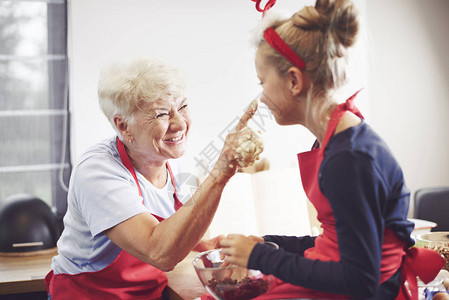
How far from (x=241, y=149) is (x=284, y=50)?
0.29m

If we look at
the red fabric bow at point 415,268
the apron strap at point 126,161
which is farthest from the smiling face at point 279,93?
the apron strap at point 126,161

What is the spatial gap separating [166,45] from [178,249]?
195 centimetres

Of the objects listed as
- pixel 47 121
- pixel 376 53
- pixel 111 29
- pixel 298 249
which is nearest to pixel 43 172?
pixel 47 121

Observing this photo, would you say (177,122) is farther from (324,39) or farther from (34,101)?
(34,101)

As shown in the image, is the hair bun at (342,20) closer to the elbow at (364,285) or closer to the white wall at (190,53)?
the elbow at (364,285)

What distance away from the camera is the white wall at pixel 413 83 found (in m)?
3.62

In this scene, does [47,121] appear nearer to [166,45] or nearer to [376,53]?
[166,45]

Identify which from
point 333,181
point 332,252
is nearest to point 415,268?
point 332,252

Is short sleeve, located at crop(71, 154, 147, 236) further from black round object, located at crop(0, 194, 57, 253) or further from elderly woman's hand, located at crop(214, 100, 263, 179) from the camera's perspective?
black round object, located at crop(0, 194, 57, 253)

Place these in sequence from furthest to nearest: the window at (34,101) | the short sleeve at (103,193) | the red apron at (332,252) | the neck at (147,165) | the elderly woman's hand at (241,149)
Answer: the window at (34,101)
the neck at (147,165)
the short sleeve at (103,193)
the elderly woman's hand at (241,149)
the red apron at (332,252)

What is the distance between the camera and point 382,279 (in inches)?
37.7

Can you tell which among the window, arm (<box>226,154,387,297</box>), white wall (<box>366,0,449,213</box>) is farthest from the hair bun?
white wall (<box>366,0,449,213</box>)

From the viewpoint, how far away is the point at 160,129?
1.47 metres

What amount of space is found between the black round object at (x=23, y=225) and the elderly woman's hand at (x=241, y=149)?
150 centimetres
